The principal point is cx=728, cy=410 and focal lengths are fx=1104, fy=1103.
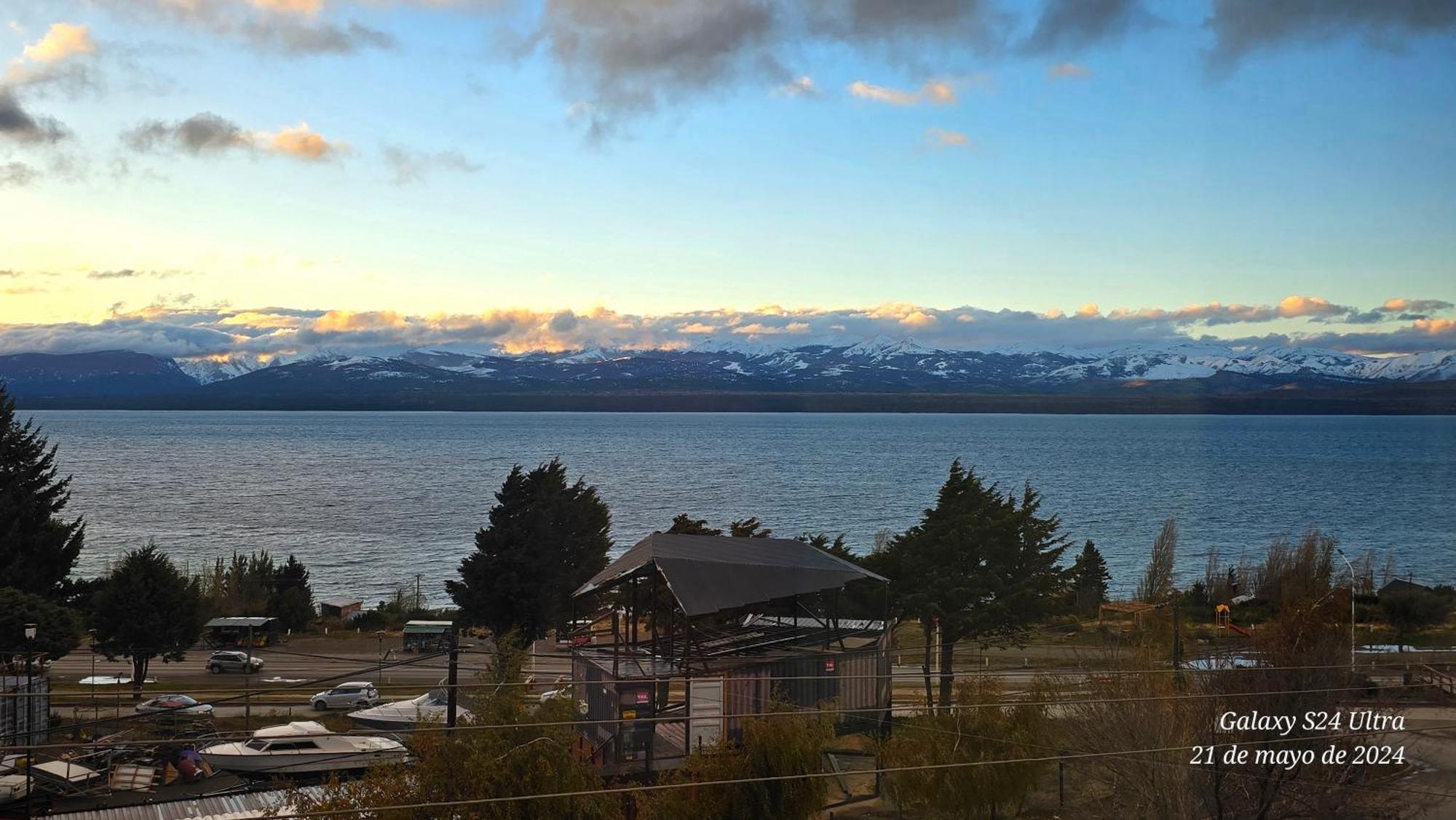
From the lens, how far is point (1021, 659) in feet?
134

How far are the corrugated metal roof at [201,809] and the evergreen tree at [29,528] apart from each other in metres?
20.4

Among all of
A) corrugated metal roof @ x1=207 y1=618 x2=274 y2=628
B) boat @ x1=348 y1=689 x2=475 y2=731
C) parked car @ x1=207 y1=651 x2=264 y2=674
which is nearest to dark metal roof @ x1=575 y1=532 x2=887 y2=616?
boat @ x1=348 y1=689 x2=475 y2=731

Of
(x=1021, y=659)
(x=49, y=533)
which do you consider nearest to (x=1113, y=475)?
(x=1021, y=659)

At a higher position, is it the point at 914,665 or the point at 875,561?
the point at 875,561

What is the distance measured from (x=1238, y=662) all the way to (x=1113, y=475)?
14641 cm

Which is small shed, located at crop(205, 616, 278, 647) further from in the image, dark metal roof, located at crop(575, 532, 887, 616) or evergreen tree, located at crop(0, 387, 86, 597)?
dark metal roof, located at crop(575, 532, 887, 616)

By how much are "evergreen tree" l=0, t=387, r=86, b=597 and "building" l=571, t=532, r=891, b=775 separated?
22556mm

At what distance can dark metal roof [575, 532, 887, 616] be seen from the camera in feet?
80.3

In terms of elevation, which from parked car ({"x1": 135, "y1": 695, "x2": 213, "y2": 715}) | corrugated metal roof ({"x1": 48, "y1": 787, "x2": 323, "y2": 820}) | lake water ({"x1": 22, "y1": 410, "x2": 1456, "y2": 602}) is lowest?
lake water ({"x1": 22, "y1": 410, "x2": 1456, "y2": 602})

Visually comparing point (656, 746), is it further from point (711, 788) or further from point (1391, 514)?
point (1391, 514)

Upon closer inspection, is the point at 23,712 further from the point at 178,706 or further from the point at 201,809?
the point at 201,809

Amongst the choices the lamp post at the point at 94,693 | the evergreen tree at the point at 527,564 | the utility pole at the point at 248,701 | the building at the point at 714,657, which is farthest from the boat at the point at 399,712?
the evergreen tree at the point at 527,564

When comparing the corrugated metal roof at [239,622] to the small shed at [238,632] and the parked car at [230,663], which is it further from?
the parked car at [230,663]

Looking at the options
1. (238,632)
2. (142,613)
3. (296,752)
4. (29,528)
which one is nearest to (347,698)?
(296,752)
